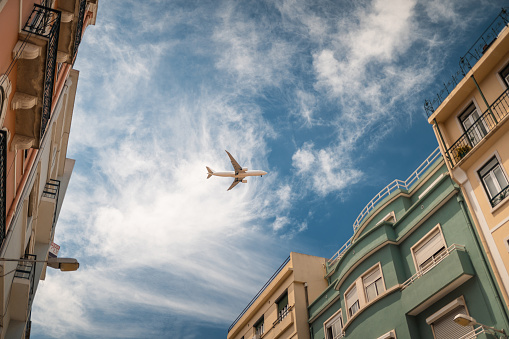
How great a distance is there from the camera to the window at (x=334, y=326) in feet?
79.5

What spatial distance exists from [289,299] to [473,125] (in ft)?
53.7

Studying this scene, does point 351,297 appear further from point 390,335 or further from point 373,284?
point 390,335

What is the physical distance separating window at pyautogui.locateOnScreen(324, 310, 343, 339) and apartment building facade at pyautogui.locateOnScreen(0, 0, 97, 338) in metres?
15.6

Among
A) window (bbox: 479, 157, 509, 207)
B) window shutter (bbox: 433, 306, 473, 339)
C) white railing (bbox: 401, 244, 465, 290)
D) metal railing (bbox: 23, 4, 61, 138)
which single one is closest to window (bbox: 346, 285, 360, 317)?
white railing (bbox: 401, 244, 465, 290)

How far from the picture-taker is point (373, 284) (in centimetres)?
2153

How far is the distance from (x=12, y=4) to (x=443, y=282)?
55.2 ft

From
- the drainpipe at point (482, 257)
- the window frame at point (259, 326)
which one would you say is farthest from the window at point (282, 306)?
the drainpipe at point (482, 257)

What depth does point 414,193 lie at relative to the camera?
2381 cm

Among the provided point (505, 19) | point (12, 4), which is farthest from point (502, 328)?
point (12, 4)

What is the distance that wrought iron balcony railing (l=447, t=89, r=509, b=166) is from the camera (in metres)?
17.3

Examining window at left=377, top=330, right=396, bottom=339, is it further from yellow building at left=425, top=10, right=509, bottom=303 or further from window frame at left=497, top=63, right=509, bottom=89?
window frame at left=497, top=63, right=509, bottom=89

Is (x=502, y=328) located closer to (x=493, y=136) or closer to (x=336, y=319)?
(x=493, y=136)

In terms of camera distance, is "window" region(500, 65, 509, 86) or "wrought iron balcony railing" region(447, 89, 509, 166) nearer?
"wrought iron balcony railing" region(447, 89, 509, 166)

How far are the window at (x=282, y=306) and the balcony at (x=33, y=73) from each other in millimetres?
21325
